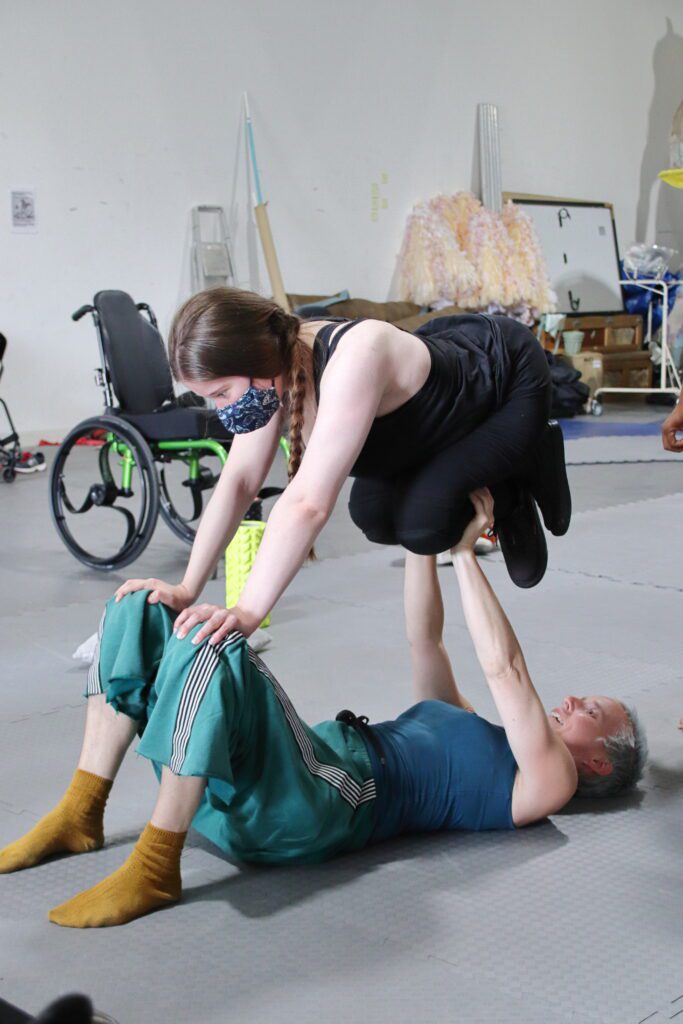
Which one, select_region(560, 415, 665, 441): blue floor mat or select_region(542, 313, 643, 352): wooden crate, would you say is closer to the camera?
select_region(560, 415, 665, 441): blue floor mat

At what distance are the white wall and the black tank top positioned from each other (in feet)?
19.3

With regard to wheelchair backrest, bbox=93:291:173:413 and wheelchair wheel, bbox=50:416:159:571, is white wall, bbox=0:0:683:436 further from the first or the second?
wheelchair backrest, bbox=93:291:173:413

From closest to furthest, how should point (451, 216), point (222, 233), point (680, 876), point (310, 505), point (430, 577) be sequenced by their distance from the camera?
point (310, 505) → point (680, 876) → point (430, 577) → point (222, 233) → point (451, 216)

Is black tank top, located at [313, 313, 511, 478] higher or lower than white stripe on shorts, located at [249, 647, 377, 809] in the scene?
higher

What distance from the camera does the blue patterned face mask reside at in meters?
1.73

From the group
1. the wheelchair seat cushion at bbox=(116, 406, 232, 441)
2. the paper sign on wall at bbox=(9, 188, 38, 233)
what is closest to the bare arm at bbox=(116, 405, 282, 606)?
the wheelchair seat cushion at bbox=(116, 406, 232, 441)

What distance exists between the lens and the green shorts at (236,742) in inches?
61.5

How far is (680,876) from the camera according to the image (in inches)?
70.6

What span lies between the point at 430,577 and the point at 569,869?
56 centimetres

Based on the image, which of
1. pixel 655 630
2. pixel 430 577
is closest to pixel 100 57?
pixel 655 630

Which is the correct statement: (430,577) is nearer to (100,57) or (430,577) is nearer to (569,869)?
(569,869)

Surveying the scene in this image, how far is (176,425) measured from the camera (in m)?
4.01

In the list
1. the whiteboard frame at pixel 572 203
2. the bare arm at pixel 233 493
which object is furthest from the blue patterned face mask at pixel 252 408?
the whiteboard frame at pixel 572 203

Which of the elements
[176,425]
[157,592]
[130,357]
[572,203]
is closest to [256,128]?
[572,203]
